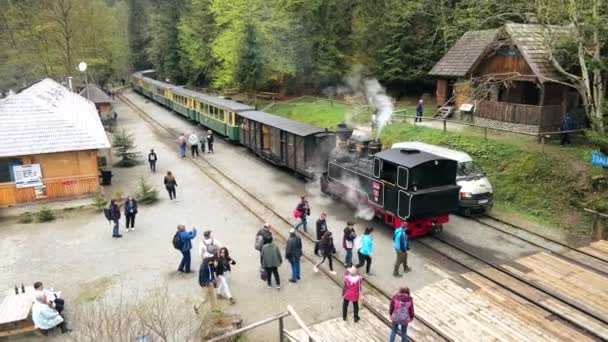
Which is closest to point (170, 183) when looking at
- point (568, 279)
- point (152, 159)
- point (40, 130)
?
point (152, 159)

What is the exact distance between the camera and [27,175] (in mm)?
18188

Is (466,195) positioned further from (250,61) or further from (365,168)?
(250,61)

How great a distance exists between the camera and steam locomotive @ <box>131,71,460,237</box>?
505 inches

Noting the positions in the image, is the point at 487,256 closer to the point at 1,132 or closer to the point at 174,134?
the point at 1,132

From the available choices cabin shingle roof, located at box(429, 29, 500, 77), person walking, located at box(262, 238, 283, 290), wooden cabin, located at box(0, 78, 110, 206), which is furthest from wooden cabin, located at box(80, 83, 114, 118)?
person walking, located at box(262, 238, 283, 290)

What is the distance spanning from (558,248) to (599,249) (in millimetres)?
1033

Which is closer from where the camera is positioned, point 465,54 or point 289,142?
point 289,142

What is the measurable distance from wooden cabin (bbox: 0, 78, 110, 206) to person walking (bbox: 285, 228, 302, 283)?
37.6ft

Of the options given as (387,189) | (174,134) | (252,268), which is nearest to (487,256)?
(387,189)

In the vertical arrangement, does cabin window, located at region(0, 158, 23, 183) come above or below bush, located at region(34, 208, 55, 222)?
above

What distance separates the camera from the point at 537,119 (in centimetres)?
2009

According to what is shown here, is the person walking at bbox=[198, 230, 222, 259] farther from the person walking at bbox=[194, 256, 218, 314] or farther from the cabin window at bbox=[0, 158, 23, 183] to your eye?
the cabin window at bbox=[0, 158, 23, 183]

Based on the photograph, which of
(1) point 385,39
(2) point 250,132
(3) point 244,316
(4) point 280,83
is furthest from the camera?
(4) point 280,83

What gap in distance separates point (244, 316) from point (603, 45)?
17.5 m
